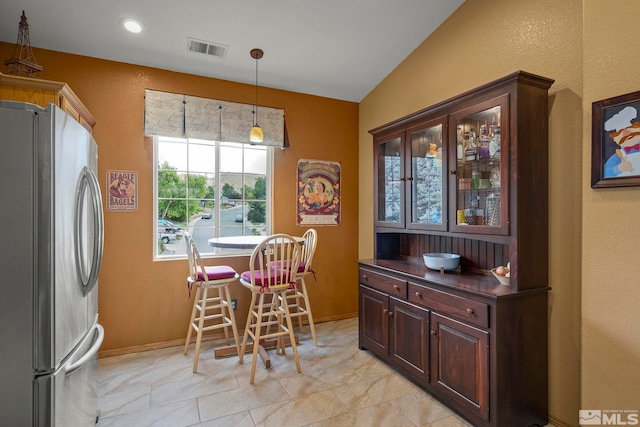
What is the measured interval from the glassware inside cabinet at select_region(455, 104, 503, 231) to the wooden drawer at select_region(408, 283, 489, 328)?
52 centimetres

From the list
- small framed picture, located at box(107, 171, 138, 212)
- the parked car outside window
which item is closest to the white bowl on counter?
the parked car outside window

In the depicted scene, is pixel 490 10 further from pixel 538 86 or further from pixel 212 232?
pixel 212 232

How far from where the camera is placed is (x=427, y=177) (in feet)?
8.71

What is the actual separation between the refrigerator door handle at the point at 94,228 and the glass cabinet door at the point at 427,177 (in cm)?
220

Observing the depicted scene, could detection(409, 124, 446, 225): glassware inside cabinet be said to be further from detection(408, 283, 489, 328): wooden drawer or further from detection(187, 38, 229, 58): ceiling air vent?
detection(187, 38, 229, 58): ceiling air vent

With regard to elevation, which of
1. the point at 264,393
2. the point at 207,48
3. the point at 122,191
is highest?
the point at 207,48

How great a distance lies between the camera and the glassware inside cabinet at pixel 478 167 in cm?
213

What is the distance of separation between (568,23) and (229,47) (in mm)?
2557

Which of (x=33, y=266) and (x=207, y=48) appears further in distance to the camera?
(x=207, y=48)

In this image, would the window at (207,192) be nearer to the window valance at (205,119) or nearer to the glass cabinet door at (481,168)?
the window valance at (205,119)

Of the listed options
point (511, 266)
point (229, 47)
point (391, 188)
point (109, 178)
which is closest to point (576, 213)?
point (511, 266)

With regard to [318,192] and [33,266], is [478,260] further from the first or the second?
[33,266]

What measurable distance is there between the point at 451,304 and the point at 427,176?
1022mm

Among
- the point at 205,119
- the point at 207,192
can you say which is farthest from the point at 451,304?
the point at 205,119
